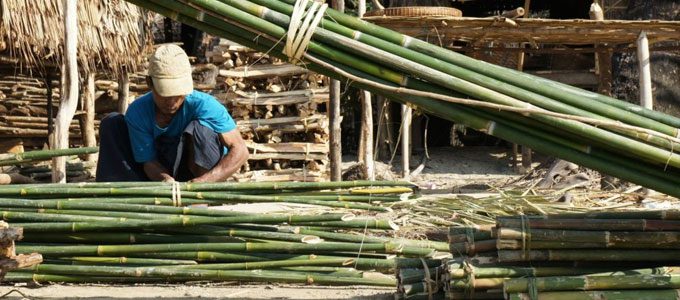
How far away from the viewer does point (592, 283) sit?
11.1ft

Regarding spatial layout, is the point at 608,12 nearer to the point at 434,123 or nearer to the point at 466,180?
the point at 466,180

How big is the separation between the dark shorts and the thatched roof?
104 inches

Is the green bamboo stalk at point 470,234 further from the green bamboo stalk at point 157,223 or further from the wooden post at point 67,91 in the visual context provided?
the wooden post at point 67,91

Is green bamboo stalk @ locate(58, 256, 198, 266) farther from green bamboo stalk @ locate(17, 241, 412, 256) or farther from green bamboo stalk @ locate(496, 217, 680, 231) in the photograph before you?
green bamboo stalk @ locate(496, 217, 680, 231)

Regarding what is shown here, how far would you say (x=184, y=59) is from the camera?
5438 millimetres

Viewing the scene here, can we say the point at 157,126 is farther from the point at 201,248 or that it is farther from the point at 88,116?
the point at 88,116

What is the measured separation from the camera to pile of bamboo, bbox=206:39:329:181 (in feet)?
34.5

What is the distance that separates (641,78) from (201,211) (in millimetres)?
4764

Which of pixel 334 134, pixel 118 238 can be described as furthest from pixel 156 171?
pixel 334 134

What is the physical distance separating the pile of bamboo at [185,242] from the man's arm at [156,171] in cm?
87

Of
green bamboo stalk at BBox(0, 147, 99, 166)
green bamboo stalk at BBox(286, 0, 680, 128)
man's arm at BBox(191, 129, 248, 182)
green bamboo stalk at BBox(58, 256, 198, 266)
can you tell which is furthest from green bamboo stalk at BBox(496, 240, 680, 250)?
green bamboo stalk at BBox(0, 147, 99, 166)

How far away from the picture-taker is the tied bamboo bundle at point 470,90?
3262 millimetres

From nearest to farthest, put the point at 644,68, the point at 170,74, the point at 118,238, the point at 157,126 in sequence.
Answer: the point at 118,238 → the point at 170,74 → the point at 157,126 → the point at 644,68

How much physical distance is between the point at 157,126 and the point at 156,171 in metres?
0.26
